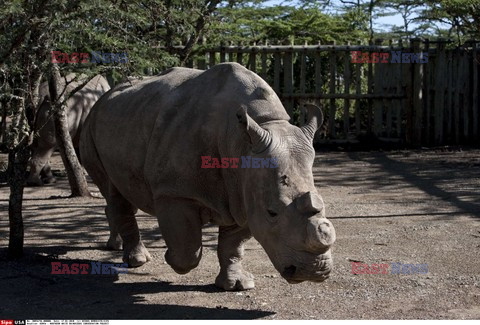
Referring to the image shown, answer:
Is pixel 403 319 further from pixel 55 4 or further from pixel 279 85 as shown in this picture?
pixel 279 85

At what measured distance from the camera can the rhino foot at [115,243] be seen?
7758 mm

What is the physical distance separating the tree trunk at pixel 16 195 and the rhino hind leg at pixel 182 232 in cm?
192

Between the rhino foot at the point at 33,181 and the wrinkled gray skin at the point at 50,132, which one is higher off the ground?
the wrinkled gray skin at the point at 50,132

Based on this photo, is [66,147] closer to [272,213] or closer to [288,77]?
[272,213]

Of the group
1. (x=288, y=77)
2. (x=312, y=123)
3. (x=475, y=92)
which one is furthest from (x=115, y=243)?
(x=475, y=92)

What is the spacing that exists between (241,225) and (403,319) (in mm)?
1370

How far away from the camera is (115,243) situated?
7.78 metres

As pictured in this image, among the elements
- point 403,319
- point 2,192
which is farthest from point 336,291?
point 2,192

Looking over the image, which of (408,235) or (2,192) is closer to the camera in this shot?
(408,235)

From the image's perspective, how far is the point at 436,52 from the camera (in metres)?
16.2

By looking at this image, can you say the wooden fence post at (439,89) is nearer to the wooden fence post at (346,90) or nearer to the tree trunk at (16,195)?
the wooden fence post at (346,90)

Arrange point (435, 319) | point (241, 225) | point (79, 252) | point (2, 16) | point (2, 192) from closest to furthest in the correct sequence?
point (435, 319), point (241, 225), point (2, 16), point (79, 252), point (2, 192)

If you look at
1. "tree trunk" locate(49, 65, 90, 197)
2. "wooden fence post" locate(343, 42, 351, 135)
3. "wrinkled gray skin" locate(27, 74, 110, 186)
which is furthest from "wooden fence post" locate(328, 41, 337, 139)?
"tree trunk" locate(49, 65, 90, 197)

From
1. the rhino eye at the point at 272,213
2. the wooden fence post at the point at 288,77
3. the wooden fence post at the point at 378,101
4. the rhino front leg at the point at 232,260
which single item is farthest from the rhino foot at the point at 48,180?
the rhino eye at the point at 272,213
